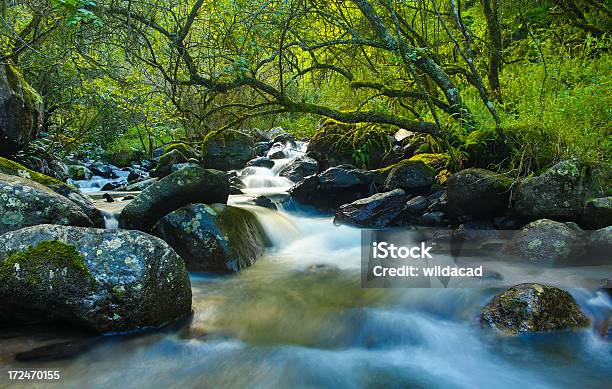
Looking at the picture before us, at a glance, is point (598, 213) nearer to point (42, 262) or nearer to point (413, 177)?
point (413, 177)

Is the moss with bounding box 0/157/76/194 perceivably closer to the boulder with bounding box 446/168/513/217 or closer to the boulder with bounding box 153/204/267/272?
the boulder with bounding box 153/204/267/272

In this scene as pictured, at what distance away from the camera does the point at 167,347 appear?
337cm

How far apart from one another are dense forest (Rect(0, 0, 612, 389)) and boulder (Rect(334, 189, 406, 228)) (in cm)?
4

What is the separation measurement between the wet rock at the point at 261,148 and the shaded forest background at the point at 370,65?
751 centimetres

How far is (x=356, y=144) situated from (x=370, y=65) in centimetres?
246

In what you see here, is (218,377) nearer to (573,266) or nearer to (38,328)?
(38,328)

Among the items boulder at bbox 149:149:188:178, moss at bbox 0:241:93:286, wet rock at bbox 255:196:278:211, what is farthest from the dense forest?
boulder at bbox 149:149:188:178

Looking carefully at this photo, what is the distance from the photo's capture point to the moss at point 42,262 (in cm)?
322

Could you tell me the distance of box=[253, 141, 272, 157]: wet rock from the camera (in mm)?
16800

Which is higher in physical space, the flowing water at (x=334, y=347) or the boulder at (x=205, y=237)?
the boulder at (x=205, y=237)

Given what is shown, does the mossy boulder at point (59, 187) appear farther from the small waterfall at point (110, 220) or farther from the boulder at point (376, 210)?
the boulder at point (376, 210)

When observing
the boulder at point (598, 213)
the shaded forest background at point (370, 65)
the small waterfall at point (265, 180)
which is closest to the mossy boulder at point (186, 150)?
the small waterfall at point (265, 180)

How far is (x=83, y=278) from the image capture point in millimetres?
3254

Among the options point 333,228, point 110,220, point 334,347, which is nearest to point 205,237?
point 110,220
